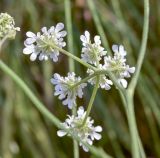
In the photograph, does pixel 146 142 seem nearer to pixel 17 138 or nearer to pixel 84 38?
pixel 17 138

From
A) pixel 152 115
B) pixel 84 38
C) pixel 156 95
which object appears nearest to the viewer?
pixel 84 38

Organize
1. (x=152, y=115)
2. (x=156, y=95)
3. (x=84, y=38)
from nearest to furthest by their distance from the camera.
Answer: (x=84, y=38) → (x=156, y=95) → (x=152, y=115)

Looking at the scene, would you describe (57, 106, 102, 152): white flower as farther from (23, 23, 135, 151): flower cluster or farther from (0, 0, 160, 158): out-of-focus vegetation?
(0, 0, 160, 158): out-of-focus vegetation

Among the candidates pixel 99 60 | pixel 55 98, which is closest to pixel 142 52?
pixel 99 60

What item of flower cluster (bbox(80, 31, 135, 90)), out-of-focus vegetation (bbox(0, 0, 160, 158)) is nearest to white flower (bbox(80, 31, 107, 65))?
flower cluster (bbox(80, 31, 135, 90))

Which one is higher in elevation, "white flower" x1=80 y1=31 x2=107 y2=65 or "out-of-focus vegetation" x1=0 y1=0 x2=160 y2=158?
"out-of-focus vegetation" x1=0 y1=0 x2=160 y2=158

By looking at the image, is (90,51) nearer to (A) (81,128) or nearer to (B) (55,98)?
(A) (81,128)

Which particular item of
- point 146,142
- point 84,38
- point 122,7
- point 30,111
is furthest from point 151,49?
point 84,38

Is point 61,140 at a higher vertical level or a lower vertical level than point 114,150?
higher

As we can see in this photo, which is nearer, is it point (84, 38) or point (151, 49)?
point (84, 38)
